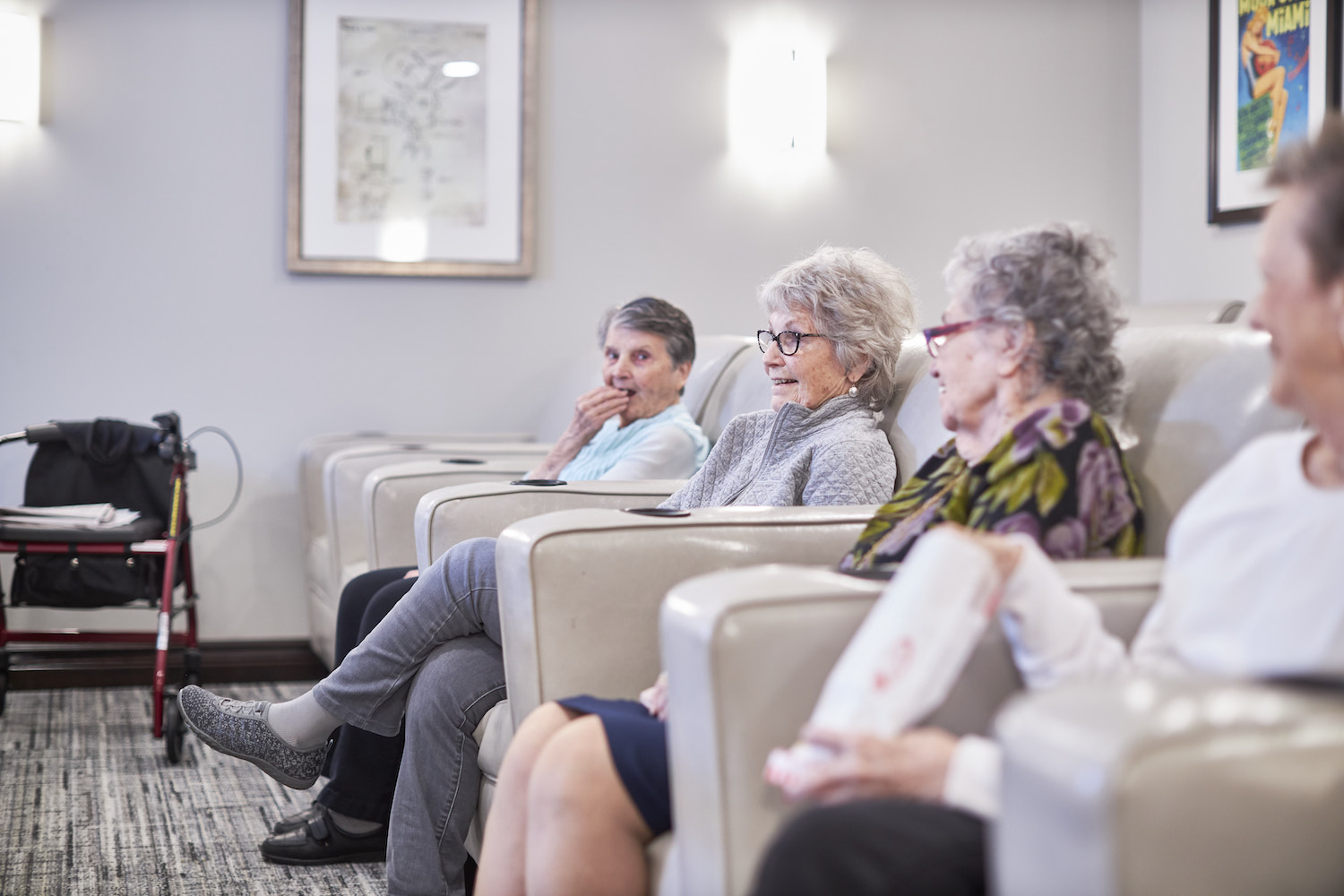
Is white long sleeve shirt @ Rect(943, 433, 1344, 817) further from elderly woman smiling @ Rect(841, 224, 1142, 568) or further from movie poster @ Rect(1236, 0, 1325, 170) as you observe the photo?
movie poster @ Rect(1236, 0, 1325, 170)

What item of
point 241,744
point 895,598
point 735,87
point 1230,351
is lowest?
point 241,744

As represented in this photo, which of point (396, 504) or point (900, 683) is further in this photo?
point (396, 504)

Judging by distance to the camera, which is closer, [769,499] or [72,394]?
[769,499]

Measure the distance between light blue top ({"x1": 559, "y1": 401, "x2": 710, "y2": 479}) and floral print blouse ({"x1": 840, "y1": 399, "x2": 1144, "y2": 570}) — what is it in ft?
3.78

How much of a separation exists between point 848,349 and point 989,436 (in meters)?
0.57

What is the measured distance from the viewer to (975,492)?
1.40 meters

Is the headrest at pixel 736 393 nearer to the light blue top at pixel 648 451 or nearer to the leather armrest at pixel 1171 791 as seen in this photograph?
the light blue top at pixel 648 451

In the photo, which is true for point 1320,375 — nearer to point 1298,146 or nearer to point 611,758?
point 1298,146

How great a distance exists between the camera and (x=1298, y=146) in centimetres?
103

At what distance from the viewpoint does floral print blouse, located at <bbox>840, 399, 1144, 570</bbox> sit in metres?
1.31

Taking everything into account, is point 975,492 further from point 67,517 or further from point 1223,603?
point 67,517

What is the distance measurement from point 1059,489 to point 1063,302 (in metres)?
0.27

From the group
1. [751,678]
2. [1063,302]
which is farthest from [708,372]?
[751,678]

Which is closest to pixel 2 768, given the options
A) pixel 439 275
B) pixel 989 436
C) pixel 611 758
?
pixel 439 275
